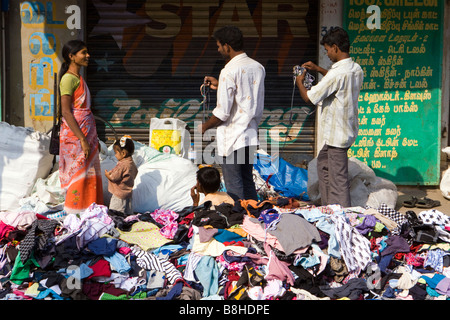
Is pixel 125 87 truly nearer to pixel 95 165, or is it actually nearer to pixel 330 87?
pixel 95 165

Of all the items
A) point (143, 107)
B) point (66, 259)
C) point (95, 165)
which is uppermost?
point (143, 107)

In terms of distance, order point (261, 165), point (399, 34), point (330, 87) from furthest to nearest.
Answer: point (399, 34) → point (261, 165) → point (330, 87)

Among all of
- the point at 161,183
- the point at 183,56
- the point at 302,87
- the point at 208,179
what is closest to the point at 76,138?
the point at 161,183

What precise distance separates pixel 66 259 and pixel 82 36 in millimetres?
4955

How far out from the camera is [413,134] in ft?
26.3

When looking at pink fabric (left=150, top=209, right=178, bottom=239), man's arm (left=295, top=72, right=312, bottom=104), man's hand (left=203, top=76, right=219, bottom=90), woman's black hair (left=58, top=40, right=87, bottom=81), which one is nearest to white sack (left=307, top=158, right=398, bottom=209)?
man's arm (left=295, top=72, right=312, bottom=104)

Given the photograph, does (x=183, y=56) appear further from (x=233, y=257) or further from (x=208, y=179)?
(x=233, y=257)

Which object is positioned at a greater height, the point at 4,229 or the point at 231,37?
the point at 231,37

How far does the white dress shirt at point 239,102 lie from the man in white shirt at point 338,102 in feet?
1.87

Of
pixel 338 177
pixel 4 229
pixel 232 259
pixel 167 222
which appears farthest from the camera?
pixel 338 177

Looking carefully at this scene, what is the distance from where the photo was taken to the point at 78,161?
18.1 feet

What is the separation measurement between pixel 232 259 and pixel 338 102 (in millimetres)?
2285

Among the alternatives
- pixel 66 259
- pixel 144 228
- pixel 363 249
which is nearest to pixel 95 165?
pixel 144 228

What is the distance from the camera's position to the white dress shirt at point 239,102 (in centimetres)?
512
